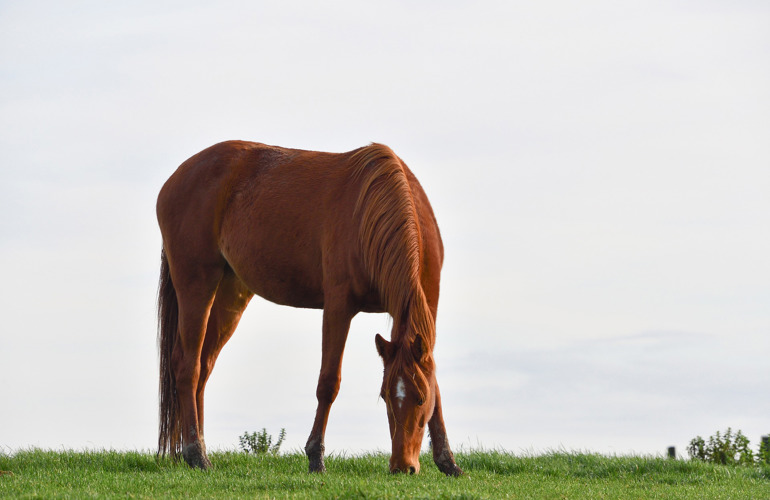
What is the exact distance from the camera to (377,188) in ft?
26.5

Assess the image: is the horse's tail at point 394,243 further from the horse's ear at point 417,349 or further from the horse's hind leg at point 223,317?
the horse's hind leg at point 223,317

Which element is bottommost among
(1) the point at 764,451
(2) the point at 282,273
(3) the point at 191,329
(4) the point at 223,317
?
(1) the point at 764,451

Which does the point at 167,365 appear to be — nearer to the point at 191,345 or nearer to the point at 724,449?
the point at 191,345

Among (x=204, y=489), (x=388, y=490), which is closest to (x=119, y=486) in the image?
(x=204, y=489)

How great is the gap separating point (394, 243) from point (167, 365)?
3.64 meters

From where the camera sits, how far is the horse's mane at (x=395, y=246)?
7.12 m

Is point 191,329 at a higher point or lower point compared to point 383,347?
higher

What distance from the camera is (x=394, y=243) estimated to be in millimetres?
7516

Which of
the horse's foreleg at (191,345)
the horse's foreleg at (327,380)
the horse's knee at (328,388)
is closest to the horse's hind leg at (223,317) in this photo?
the horse's foreleg at (191,345)

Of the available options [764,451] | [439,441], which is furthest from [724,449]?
[439,441]

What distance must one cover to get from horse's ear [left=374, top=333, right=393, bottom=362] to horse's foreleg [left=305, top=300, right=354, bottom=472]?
32.9 inches

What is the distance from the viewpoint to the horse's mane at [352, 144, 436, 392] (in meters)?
7.12

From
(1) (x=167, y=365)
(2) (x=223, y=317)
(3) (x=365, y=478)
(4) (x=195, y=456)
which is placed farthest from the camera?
→ (2) (x=223, y=317)

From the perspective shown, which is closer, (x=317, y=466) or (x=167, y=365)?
(x=317, y=466)
